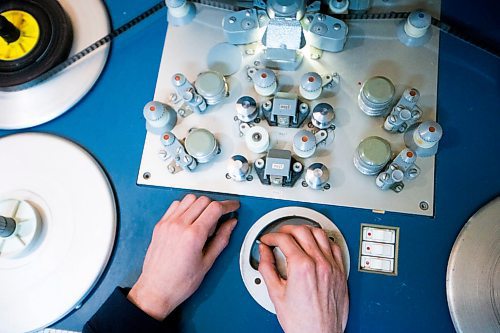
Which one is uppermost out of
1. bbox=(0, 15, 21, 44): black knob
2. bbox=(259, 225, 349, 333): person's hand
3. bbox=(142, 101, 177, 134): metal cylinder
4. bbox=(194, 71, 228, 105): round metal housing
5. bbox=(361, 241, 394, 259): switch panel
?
bbox=(0, 15, 21, 44): black knob

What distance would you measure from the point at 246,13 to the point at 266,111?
0.72 ft

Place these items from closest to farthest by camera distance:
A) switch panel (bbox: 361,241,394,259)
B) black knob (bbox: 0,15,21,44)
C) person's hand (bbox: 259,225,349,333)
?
person's hand (bbox: 259,225,349,333)
switch panel (bbox: 361,241,394,259)
black knob (bbox: 0,15,21,44)

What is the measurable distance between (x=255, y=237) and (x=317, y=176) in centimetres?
17

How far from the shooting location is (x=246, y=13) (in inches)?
42.0

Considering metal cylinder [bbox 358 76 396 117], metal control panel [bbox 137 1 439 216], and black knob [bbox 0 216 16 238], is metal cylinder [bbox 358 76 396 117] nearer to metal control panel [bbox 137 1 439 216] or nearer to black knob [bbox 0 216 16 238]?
metal control panel [bbox 137 1 439 216]

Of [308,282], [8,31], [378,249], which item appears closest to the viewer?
Result: [308,282]

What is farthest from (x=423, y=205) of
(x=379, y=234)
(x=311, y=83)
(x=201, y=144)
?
(x=201, y=144)

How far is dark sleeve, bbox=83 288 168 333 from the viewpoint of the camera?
0.90m

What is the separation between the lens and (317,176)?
3.20 feet

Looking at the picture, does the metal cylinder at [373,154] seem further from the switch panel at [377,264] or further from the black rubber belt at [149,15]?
the black rubber belt at [149,15]

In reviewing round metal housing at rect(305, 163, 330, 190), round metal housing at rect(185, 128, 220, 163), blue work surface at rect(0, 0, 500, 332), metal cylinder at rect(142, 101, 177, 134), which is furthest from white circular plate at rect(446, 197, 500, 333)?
metal cylinder at rect(142, 101, 177, 134)

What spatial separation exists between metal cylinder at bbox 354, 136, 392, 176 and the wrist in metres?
0.47

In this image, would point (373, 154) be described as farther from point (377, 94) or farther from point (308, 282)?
point (308, 282)

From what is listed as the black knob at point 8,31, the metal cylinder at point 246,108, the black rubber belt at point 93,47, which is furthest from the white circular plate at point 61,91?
the metal cylinder at point 246,108
